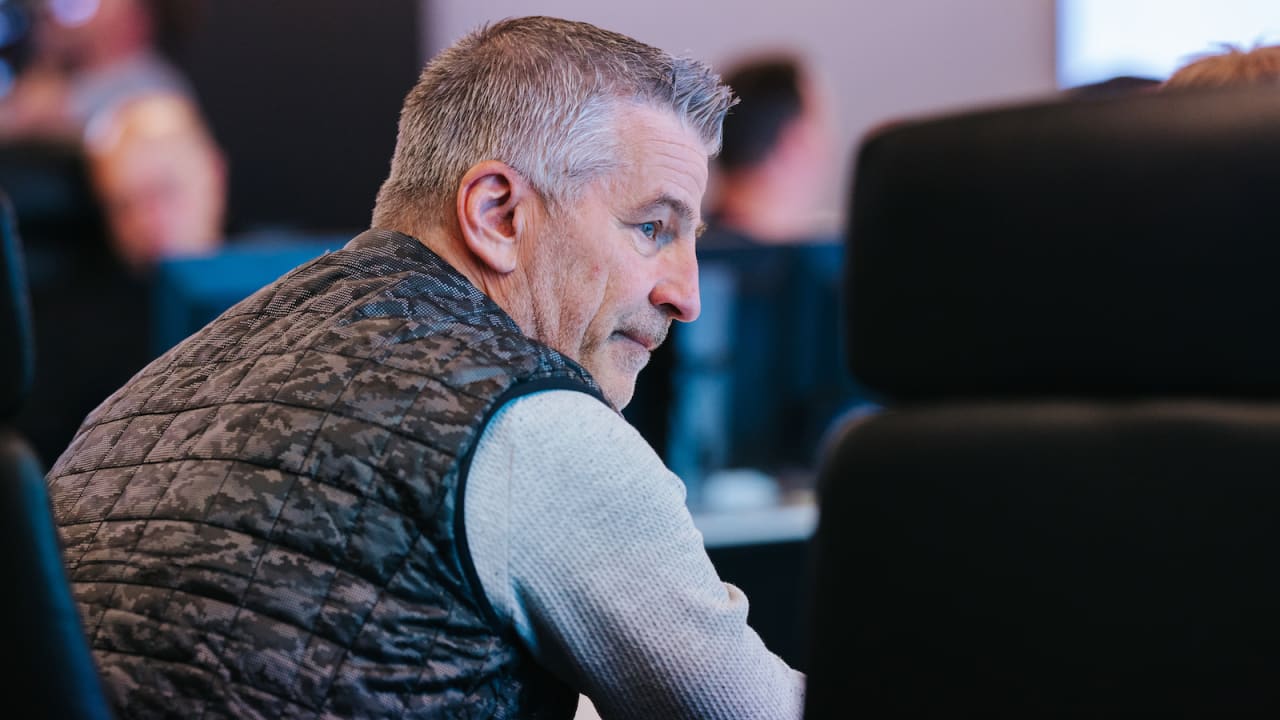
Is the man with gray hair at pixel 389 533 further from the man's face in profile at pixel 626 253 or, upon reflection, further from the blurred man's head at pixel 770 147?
the blurred man's head at pixel 770 147

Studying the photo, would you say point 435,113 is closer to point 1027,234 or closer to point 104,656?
point 104,656

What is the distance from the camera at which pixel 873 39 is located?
17.5 feet

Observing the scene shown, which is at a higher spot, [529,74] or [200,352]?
[529,74]

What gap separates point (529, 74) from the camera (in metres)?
1.17

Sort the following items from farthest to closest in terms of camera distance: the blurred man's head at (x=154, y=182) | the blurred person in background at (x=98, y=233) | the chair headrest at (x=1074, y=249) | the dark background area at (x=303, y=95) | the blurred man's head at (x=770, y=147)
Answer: the dark background area at (x=303, y=95), the blurred man's head at (x=770, y=147), the blurred man's head at (x=154, y=182), the blurred person in background at (x=98, y=233), the chair headrest at (x=1074, y=249)

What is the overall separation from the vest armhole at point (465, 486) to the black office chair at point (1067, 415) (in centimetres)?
29

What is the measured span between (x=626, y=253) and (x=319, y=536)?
43cm

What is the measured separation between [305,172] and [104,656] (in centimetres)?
395

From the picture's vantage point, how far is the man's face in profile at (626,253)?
3.85 feet

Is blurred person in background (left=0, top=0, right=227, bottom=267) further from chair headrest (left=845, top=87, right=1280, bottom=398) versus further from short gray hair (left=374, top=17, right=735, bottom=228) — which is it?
chair headrest (left=845, top=87, right=1280, bottom=398)

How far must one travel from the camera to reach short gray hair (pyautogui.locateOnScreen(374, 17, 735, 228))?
3.78 ft

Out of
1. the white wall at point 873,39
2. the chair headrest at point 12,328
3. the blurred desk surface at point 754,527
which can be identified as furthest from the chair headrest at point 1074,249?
the white wall at point 873,39

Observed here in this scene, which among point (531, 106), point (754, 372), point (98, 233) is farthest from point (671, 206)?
point (98, 233)

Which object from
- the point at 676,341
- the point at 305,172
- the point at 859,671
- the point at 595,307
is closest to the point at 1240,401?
the point at 859,671
